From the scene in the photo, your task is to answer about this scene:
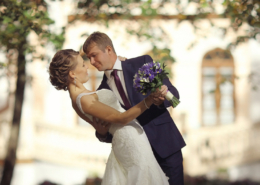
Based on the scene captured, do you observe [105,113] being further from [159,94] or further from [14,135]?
[14,135]

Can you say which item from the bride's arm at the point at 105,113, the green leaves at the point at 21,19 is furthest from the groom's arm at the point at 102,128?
the green leaves at the point at 21,19

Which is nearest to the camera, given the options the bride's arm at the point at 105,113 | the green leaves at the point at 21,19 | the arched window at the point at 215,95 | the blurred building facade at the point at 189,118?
the bride's arm at the point at 105,113

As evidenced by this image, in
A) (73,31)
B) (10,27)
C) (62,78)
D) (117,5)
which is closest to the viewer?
(62,78)

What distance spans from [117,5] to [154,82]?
2958 mm

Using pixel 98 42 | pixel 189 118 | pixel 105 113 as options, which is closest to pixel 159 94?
pixel 105 113

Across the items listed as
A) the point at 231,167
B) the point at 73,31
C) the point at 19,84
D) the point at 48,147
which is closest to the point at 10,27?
the point at 19,84

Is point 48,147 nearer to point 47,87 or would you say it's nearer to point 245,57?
point 47,87

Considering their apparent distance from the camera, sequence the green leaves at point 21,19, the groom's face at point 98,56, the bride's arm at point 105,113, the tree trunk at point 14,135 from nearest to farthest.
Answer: the bride's arm at point 105,113, the groom's face at point 98,56, the green leaves at point 21,19, the tree trunk at point 14,135

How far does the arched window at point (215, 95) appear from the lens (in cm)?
1282

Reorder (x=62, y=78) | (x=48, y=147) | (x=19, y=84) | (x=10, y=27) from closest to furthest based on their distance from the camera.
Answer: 1. (x=62, y=78)
2. (x=10, y=27)
3. (x=19, y=84)
4. (x=48, y=147)

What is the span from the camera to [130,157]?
285cm

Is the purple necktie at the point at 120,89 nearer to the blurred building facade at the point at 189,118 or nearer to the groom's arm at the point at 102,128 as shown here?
the groom's arm at the point at 102,128

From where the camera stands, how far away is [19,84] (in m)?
6.18

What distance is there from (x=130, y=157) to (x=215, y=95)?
33.9 ft
